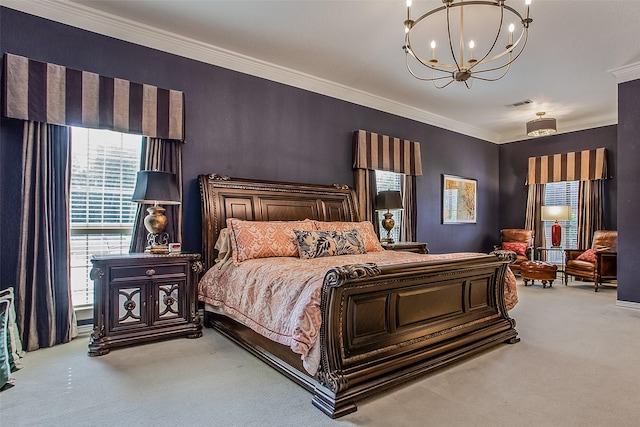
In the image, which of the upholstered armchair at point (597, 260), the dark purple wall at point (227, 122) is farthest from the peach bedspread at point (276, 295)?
the upholstered armchair at point (597, 260)

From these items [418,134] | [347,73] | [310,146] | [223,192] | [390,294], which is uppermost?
[347,73]

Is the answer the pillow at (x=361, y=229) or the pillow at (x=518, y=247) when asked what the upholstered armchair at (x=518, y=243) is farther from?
the pillow at (x=361, y=229)

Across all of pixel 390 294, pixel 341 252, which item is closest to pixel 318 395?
pixel 390 294

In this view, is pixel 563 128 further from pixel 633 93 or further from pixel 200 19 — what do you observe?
pixel 200 19

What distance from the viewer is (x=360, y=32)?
3.85m

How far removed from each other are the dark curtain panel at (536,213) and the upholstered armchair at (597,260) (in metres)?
1.09

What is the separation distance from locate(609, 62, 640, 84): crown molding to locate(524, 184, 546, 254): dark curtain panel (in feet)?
10.7

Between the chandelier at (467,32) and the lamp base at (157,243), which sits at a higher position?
the chandelier at (467,32)

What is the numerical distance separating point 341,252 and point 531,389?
2.03 m

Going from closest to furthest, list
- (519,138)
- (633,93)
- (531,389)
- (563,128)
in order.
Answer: (531,389) → (633,93) → (563,128) → (519,138)

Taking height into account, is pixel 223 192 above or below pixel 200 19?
below

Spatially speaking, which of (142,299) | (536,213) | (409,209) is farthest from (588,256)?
(142,299)

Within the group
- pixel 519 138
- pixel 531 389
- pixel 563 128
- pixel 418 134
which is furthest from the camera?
pixel 519 138

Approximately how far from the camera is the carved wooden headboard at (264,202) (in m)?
4.06
